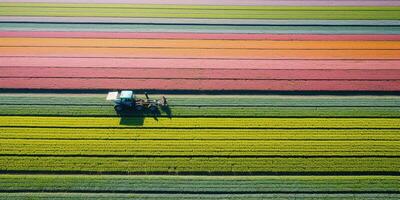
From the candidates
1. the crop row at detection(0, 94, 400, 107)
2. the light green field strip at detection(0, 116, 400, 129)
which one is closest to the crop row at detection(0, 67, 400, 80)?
the crop row at detection(0, 94, 400, 107)

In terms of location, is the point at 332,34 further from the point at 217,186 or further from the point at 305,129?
the point at 217,186

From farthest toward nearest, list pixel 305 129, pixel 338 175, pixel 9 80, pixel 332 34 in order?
pixel 332 34 → pixel 9 80 → pixel 305 129 → pixel 338 175

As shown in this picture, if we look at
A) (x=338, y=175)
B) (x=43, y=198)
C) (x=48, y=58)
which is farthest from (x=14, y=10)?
(x=338, y=175)

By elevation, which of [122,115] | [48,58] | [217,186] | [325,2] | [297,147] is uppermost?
[325,2]

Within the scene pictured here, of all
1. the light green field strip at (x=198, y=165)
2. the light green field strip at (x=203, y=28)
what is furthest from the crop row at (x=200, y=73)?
the light green field strip at (x=198, y=165)

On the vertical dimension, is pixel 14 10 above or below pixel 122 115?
above

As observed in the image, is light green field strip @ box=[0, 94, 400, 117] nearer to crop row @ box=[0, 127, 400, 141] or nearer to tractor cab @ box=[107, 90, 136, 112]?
tractor cab @ box=[107, 90, 136, 112]

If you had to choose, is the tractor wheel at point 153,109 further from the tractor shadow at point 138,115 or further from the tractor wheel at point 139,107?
the tractor wheel at point 139,107

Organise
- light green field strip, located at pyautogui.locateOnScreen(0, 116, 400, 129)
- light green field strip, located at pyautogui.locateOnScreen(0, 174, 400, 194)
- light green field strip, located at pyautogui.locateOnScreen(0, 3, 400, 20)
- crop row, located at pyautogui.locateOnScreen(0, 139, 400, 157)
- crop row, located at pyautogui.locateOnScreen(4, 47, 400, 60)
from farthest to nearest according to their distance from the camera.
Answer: light green field strip, located at pyautogui.locateOnScreen(0, 3, 400, 20) < crop row, located at pyautogui.locateOnScreen(4, 47, 400, 60) < light green field strip, located at pyautogui.locateOnScreen(0, 116, 400, 129) < crop row, located at pyautogui.locateOnScreen(0, 139, 400, 157) < light green field strip, located at pyautogui.locateOnScreen(0, 174, 400, 194)
